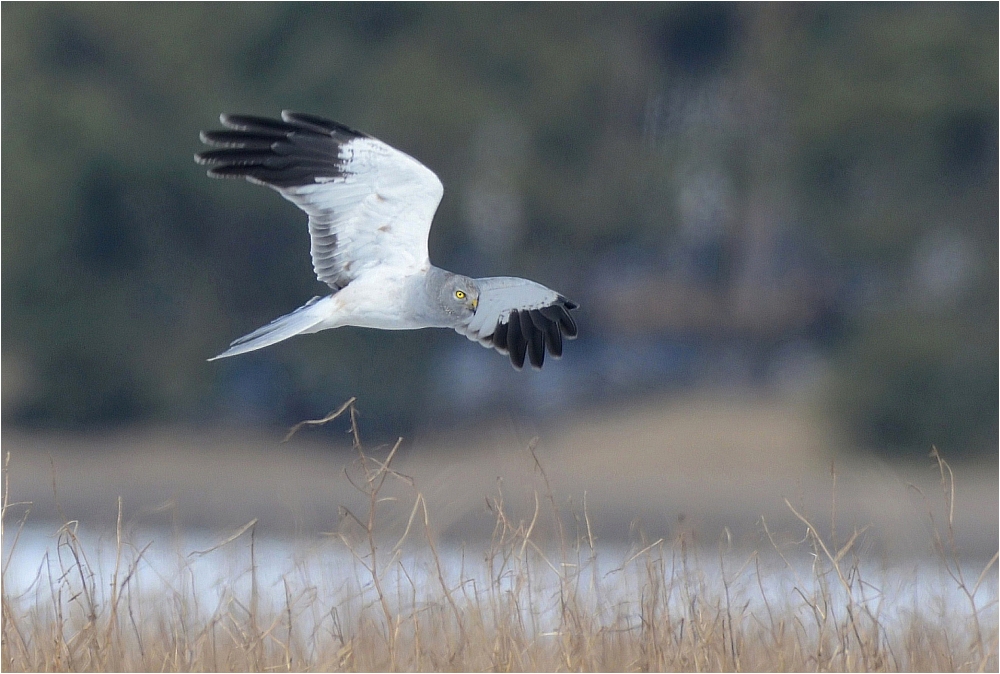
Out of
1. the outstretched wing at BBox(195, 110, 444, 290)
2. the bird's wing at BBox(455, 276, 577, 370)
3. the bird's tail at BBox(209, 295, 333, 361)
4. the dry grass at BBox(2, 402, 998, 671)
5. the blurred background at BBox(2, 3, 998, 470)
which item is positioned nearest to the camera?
the dry grass at BBox(2, 402, 998, 671)

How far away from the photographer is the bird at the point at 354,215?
14.8 feet

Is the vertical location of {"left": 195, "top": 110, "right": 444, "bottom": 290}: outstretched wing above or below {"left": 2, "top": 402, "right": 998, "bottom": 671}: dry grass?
above

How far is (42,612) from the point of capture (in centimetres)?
413

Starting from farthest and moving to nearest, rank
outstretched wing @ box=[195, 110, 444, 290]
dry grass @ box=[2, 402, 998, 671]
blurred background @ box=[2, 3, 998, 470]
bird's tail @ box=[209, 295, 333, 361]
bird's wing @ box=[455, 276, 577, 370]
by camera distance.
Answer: blurred background @ box=[2, 3, 998, 470] → bird's wing @ box=[455, 276, 577, 370] → outstretched wing @ box=[195, 110, 444, 290] → bird's tail @ box=[209, 295, 333, 361] → dry grass @ box=[2, 402, 998, 671]

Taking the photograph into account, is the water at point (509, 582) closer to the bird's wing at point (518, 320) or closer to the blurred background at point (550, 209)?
the bird's wing at point (518, 320)

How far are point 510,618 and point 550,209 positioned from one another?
1164 cm

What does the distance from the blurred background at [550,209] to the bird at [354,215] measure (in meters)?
9.19

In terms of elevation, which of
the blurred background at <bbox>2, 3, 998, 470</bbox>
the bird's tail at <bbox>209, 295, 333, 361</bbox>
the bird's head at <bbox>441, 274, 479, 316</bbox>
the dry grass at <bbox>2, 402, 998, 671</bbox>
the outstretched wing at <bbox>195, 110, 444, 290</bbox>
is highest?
the blurred background at <bbox>2, 3, 998, 470</bbox>

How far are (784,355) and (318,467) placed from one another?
5.98 m

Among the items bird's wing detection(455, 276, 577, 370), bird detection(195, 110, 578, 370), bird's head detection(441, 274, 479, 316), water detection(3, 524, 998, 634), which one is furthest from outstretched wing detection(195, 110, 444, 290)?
water detection(3, 524, 998, 634)

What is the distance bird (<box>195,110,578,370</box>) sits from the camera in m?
4.52

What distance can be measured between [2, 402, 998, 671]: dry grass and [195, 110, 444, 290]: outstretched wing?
3.58 feet

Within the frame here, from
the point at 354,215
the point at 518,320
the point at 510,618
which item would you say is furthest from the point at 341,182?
the point at 510,618

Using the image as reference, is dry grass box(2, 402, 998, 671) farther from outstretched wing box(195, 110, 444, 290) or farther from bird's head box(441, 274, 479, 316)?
outstretched wing box(195, 110, 444, 290)
